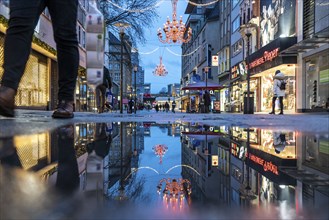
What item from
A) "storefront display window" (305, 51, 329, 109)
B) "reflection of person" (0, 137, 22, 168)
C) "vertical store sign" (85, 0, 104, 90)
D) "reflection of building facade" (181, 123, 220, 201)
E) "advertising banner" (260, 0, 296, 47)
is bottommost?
"reflection of building facade" (181, 123, 220, 201)

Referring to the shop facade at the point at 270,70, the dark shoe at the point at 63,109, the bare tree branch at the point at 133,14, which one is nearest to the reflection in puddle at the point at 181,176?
the dark shoe at the point at 63,109

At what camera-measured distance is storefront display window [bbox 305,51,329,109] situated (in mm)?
16500

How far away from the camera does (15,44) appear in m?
2.83

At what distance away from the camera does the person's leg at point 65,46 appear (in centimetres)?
310

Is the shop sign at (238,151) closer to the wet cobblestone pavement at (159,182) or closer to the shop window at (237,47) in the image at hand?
the wet cobblestone pavement at (159,182)

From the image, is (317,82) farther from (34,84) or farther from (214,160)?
(214,160)

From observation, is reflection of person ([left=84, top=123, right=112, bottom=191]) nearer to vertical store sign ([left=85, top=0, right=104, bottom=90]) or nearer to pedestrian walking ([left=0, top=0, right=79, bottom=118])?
vertical store sign ([left=85, top=0, right=104, bottom=90])

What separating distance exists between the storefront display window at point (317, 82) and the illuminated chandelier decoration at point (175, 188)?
1608cm

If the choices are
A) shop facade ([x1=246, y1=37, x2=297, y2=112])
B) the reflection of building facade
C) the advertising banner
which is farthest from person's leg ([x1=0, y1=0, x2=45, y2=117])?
the advertising banner

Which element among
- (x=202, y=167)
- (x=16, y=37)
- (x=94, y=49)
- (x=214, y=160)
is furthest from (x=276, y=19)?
(x=202, y=167)

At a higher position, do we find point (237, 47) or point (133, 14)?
point (133, 14)

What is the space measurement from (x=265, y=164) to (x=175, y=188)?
60cm

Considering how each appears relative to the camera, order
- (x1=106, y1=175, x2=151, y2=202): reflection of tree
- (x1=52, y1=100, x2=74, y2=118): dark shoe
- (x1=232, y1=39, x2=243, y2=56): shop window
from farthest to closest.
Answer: (x1=232, y1=39, x2=243, y2=56): shop window, (x1=52, y1=100, x2=74, y2=118): dark shoe, (x1=106, y1=175, x2=151, y2=202): reflection of tree

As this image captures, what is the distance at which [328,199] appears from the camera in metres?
0.84
